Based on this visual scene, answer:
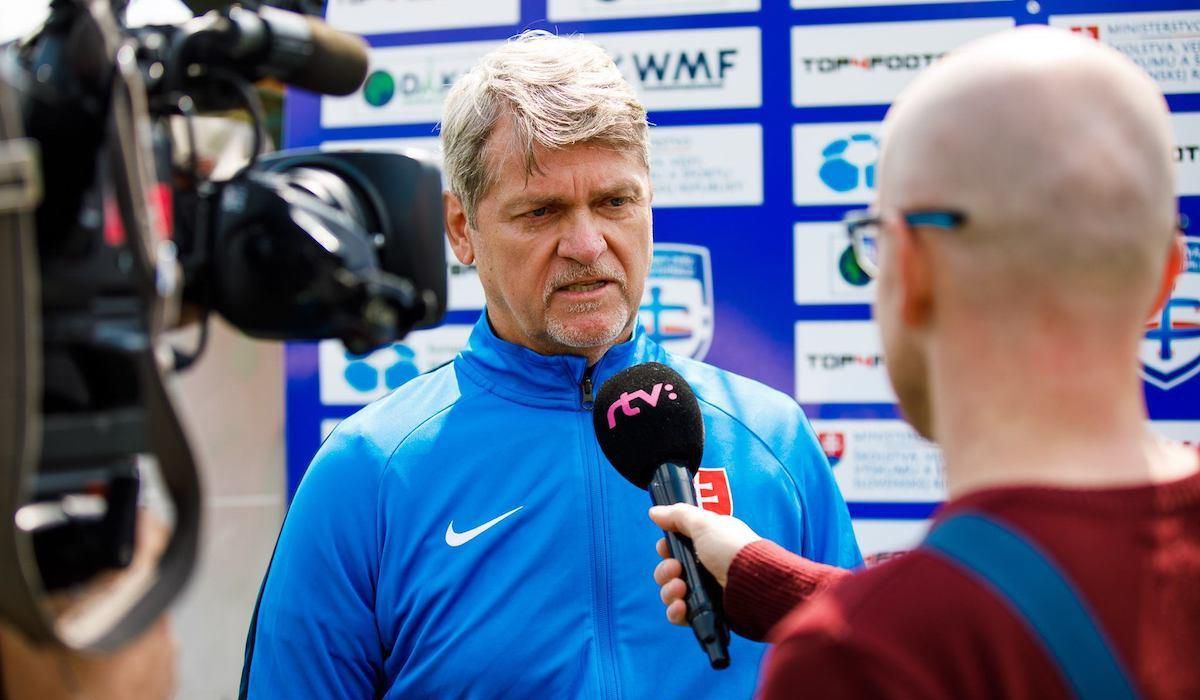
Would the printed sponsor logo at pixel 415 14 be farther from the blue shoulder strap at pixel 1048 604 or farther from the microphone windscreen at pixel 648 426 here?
the blue shoulder strap at pixel 1048 604

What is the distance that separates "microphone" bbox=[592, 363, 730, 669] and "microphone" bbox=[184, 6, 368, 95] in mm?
525

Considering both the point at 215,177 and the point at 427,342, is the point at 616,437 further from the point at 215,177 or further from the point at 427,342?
the point at 427,342

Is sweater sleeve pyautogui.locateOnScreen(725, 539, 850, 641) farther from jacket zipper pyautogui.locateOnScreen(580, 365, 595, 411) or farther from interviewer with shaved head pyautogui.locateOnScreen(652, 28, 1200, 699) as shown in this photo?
jacket zipper pyautogui.locateOnScreen(580, 365, 595, 411)

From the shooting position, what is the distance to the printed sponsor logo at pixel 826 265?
8.02 ft

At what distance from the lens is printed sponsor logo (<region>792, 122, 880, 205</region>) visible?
2443mm

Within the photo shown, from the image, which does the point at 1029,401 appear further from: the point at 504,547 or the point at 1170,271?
the point at 504,547

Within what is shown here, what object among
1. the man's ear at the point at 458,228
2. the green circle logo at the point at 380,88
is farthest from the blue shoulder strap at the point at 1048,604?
the green circle logo at the point at 380,88

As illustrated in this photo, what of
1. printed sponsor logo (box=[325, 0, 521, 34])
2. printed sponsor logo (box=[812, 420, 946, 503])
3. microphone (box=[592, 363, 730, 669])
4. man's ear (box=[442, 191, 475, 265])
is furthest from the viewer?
printed sponsor logo (box=[325, 0, 521, 34])

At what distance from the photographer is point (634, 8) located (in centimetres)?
248

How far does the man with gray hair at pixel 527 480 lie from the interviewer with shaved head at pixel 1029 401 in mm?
742

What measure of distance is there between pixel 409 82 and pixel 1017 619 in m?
2.23

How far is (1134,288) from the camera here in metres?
0.75

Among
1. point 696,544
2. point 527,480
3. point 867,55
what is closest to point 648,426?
point 696,544

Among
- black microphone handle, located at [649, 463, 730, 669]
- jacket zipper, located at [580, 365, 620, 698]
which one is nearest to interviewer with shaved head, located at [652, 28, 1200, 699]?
black microphone handle, located at [649, 463, 730, 669]
